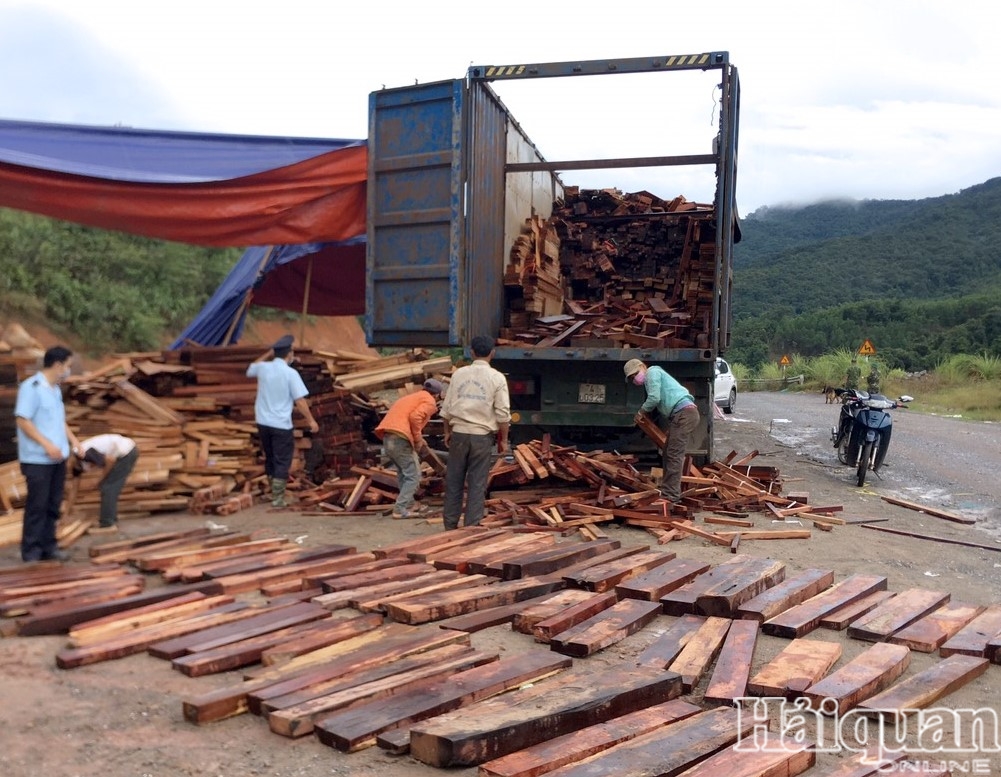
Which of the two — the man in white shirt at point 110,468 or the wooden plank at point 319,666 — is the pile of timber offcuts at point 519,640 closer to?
the wooden plank at point 319,666

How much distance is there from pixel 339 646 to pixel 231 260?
72.4 ft

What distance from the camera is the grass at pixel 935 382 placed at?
2439 centimetres

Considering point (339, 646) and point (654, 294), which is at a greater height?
point (654, 294)

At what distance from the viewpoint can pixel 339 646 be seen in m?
4.27

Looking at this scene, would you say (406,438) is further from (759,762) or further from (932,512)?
(759,762)

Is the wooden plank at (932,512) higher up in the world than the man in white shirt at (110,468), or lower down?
lower down

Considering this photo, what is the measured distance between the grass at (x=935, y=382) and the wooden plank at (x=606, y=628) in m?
17.0

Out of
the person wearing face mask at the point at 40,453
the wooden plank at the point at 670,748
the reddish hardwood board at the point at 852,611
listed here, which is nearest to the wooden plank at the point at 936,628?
the reddish hardwood board at the point at 852,611

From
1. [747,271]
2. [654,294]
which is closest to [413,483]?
[654,294]

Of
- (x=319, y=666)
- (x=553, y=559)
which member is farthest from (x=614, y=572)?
→ (x=319, y=666)

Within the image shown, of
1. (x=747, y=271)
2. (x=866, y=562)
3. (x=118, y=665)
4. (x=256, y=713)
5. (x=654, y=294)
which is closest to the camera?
(x=256, y=713)

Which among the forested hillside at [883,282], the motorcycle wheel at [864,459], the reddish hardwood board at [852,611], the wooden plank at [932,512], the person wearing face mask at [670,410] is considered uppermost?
the forested hillside at [883,282]

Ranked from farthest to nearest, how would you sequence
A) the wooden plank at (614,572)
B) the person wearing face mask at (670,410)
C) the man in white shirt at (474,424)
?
1. the person wearing face mask at (670,410)
2. the man in white shirt at (474,424)
3. the wooden plank at (614,572)

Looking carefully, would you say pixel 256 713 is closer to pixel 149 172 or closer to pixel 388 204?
pixel 149 172
